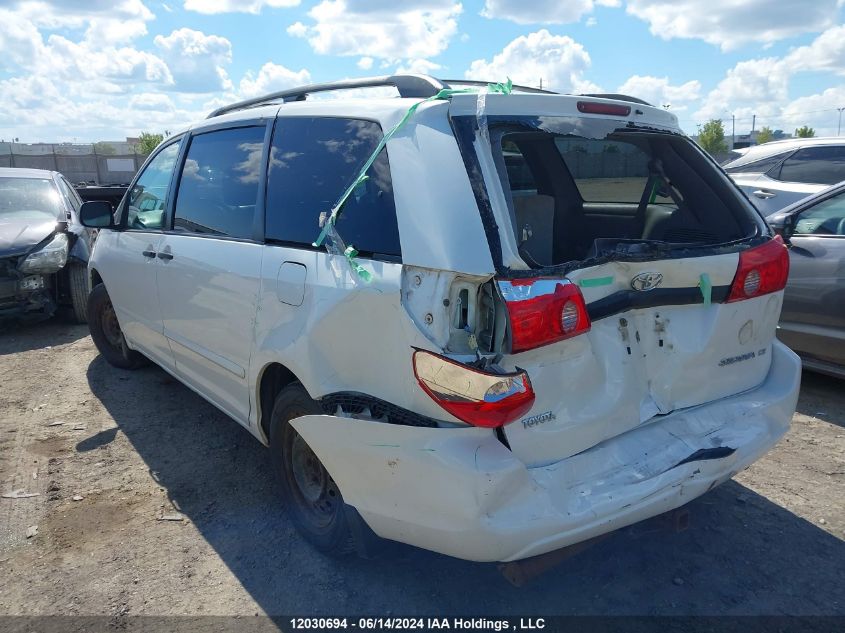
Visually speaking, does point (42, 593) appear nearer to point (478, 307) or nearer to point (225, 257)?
point (225, 257)

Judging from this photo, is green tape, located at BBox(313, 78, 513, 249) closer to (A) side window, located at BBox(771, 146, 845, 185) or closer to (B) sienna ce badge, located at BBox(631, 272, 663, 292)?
(B) sienna ce badge, located at BBox(631, 272, 663, 292)

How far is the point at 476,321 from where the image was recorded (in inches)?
90.7

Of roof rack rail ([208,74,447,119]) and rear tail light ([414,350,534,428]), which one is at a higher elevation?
roof rack rail ([208,74,447,119])

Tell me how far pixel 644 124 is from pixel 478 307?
1.27 metres

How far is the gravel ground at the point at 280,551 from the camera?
2.83 meters

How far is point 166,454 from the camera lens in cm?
433

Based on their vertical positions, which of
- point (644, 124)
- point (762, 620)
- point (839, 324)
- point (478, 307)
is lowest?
point (762, 620)

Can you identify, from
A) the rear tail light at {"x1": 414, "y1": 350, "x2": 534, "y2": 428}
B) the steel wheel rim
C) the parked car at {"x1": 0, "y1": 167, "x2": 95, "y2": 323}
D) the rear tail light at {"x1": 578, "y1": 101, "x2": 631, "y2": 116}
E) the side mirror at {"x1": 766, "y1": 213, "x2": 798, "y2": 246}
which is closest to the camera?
the rear tail light at {"x1": 414, "y1": 350, "x2": 534, "y2": 428}

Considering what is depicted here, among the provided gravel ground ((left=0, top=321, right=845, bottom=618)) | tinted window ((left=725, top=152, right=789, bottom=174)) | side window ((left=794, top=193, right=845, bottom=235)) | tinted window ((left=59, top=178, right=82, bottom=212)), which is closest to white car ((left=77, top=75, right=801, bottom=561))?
gravel ground ((left=0, top=321, right=845, bottom=618))

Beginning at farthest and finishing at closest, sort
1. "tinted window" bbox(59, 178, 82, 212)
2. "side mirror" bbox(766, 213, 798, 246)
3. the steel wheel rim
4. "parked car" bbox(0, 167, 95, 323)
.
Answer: "tinted window" bbox(59, 178, 82, 212) → "parked car" bbox(0, 167, 95, 323) → "side mirror" bbox(766, 213, 798, 246) → the steel wheel rim

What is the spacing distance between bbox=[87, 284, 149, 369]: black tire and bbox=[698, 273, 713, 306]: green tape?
14.9ft

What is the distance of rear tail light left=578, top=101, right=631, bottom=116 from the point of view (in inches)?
107

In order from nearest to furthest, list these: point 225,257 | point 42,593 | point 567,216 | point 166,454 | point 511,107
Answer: point 511,107
point 42,593
point 225,257
point 567,216
point 166,454

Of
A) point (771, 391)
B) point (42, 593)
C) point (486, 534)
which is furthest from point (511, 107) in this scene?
point (42, 593)
